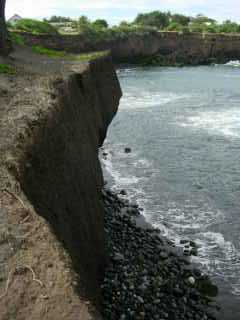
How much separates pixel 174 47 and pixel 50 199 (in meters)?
72.3

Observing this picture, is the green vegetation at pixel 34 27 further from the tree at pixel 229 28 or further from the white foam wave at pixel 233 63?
the tree at pixel 229 28

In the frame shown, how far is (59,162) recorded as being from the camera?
9.78m

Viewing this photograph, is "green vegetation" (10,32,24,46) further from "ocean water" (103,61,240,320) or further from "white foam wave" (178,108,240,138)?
"white foam wave" (178,108,240,138)

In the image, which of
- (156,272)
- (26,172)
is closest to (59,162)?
(26,172)

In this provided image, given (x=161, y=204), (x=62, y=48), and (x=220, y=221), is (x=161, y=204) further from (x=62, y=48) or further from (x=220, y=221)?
(x=62, y=48)

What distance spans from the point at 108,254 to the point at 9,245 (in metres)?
5.63

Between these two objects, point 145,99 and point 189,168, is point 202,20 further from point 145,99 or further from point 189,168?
point 189,168

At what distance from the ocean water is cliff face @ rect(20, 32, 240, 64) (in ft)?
94.7

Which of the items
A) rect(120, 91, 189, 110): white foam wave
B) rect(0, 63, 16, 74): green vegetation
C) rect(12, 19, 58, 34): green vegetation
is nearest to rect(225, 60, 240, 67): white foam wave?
rect(12, 19, 58, 34): green vegetation

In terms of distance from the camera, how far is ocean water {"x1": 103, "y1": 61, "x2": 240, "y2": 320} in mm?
13805

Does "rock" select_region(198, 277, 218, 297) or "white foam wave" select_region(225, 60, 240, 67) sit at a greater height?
"rock" select_region(198, 277, 218, 297)

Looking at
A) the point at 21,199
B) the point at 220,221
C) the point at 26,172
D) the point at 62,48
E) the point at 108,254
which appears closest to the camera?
the point at 21,199

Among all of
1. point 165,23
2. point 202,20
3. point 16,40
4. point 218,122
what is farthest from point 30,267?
point 202,20

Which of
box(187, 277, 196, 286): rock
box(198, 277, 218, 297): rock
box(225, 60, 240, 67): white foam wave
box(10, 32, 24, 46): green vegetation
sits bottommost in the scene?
box(225, 60, 240, 67): white foam wave
